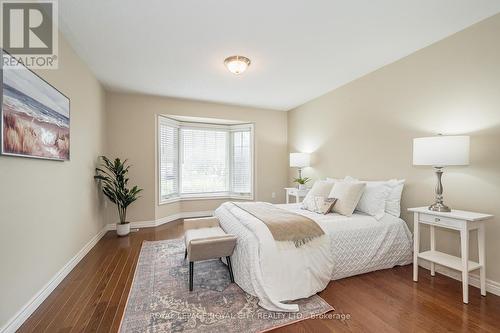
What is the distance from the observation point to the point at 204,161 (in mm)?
5605

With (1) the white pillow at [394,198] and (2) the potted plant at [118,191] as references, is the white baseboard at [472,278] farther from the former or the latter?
(2) the potted plant at [118,191]

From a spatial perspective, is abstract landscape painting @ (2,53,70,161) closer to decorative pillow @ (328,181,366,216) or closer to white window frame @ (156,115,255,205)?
white window frame @ (156,115,255,205)

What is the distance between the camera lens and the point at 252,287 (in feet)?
6.75

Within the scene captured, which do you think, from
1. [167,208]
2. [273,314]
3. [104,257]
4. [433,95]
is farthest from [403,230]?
[167,208]

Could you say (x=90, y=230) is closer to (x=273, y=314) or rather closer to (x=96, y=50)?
(x=96, y=50)

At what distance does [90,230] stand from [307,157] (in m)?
3.98

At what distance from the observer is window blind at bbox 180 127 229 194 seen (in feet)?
17.8

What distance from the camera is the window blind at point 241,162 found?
5621mm

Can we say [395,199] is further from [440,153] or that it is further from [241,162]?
[241,162]

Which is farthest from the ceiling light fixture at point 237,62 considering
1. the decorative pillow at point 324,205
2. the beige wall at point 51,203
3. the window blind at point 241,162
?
the window blind at point 241,162

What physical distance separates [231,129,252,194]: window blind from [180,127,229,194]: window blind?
0.69 feet

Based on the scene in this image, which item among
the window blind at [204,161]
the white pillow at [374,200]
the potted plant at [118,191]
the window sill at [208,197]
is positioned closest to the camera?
the white pillow at [374,200]

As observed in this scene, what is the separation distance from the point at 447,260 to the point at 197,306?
248cm

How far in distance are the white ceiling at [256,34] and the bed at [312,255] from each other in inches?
80.9
